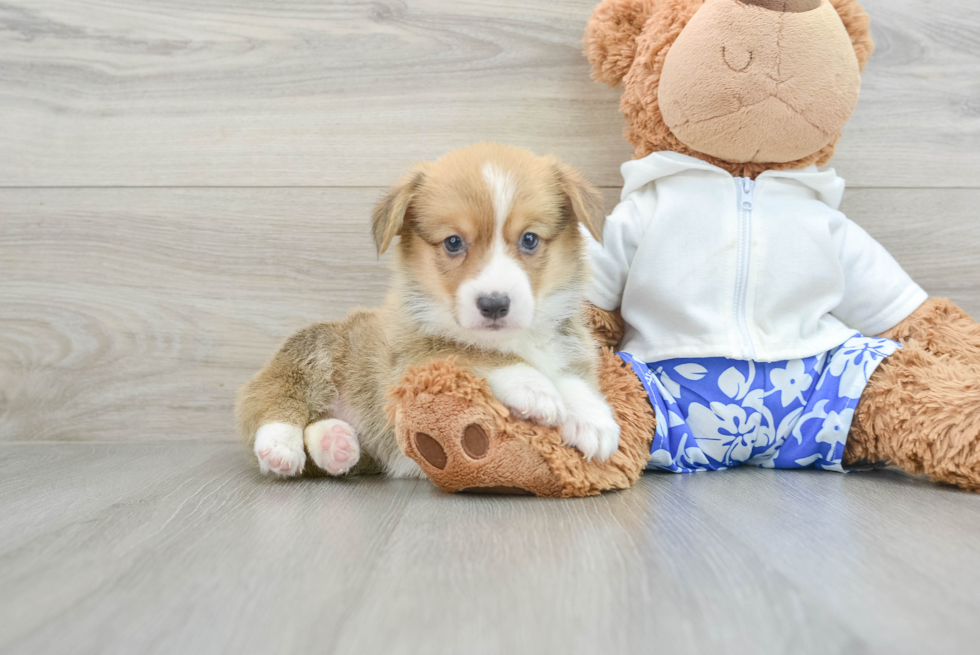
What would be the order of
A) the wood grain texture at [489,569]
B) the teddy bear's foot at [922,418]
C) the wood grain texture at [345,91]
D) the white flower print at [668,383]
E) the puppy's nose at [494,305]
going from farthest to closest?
the wood grain texture at [345,91], the white flower print at [668,383], the teddy bear's foot at [922,418], the puppy's nose at [494,305], the wood grain texture at [489,569]

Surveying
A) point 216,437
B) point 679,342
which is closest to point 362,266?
point 216,437

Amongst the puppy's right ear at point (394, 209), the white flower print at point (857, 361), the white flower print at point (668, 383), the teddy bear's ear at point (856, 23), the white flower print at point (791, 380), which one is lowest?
the white flower print at point (668, 383)

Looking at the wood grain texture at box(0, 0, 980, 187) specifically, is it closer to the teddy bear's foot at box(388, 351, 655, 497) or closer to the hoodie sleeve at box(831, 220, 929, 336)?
the hoodie sleeve at box(831, 220, 929, 336)

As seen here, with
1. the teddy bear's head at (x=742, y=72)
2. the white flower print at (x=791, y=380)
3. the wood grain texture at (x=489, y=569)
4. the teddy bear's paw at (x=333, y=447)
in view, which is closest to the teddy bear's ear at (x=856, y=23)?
the teddy bear's head at (x=742, y=72)

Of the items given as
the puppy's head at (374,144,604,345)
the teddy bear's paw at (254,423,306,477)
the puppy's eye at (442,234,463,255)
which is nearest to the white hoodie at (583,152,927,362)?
the puppy's head at (374,144,604,345)

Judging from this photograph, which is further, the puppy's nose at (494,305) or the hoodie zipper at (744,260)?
the hoodie zipper at (744,260)

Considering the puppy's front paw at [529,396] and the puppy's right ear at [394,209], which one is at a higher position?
the puppy's right ear at [394,209]

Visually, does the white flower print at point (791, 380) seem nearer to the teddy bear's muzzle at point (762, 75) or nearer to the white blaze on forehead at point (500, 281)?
the teddy bear's muzzle at point (762, 75)

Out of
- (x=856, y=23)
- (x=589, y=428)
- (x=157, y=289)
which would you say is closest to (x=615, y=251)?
(x=589, y=428)

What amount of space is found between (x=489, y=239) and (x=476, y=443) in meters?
0.41

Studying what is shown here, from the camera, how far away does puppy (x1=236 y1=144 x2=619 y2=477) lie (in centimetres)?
140

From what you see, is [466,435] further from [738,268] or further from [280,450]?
[738,268]

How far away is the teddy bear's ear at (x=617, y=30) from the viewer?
1812mm

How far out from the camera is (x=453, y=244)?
4.83ft
